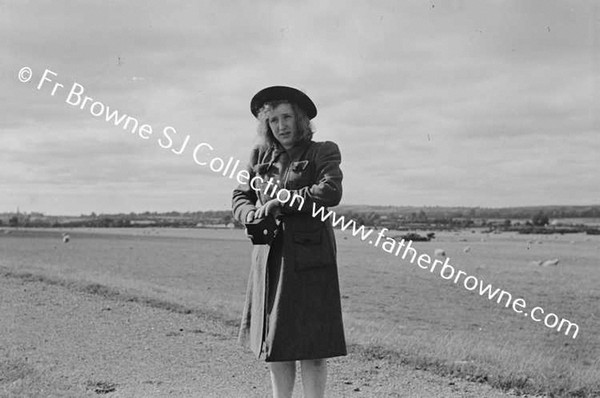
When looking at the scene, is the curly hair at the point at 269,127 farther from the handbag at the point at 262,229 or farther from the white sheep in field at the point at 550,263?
the white sheep in field at the point at 550,263

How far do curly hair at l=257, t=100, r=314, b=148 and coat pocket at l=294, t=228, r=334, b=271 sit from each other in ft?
2.02

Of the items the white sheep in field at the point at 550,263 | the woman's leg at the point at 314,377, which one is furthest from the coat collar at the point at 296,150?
the white sheep in field at the point at 550,263

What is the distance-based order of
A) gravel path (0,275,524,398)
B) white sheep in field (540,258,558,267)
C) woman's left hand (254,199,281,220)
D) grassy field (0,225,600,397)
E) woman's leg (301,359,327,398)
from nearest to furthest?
woman's left hand (254,199,281,220) < woman's leg (301,359,327,398) < gravel path (0,275,524,398) < grassy field (0,225,600,397) < white sheep in field (540,258,558,267)

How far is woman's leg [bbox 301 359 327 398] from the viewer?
Answer: 3977 millimetres

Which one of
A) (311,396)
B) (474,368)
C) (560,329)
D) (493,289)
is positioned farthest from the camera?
(493,289)

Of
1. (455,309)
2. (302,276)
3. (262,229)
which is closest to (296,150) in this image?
(262,229)

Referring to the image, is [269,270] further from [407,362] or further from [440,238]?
[440,238]

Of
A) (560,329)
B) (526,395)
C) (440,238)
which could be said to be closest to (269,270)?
(526,395)

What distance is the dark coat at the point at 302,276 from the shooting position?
153 inches

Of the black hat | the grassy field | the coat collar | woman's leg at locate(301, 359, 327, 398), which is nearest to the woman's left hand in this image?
the coat collar

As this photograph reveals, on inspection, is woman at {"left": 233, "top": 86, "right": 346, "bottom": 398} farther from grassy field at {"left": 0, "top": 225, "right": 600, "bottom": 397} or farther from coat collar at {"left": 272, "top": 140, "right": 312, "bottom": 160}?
grassy field at {"left": 0, "top": 225, "right": 600, "bottom": 397}

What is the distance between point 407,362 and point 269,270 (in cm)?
291

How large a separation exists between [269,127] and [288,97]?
0.27 metres

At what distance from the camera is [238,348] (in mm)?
7020
